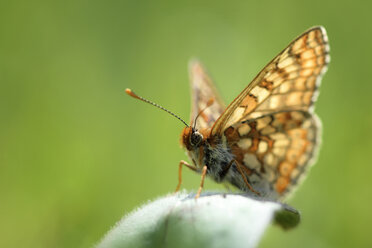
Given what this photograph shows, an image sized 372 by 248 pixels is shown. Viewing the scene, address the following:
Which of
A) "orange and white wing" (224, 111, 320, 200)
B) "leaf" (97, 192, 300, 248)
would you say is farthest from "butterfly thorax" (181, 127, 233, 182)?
"leaf" (97, 192, 300, 248)

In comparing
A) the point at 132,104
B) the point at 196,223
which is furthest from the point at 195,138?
the point at 132,104

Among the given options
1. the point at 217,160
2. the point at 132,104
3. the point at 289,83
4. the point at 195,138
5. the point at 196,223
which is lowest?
the point at 196,223

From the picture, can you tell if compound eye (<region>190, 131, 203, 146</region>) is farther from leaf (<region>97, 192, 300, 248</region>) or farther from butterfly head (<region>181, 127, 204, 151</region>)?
leaf (<region>97, 192, 300, 248</region>)

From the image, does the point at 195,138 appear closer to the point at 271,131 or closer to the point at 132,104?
the point at 271,131

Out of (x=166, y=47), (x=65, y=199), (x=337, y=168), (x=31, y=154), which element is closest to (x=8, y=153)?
(x=31, y=154)

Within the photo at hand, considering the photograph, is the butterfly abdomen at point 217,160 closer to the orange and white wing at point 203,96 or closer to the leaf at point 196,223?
the orange and white wing at point 203,96
